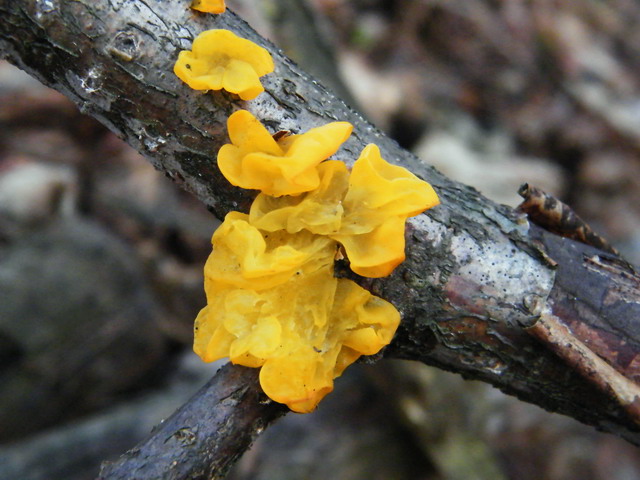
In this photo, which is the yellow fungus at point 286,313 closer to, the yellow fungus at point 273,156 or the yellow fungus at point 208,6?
the yellow fungus at point 273,156

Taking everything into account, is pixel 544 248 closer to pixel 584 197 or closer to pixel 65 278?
pixel 65 278

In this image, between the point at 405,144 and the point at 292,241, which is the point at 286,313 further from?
the point at 405,144

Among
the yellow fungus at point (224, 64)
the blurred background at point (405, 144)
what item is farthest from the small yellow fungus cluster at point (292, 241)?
the blurred background at point (405, 144)

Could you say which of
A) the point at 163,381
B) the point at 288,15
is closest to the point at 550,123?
the point at 288,15

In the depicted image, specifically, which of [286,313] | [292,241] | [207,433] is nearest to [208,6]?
[292,241]

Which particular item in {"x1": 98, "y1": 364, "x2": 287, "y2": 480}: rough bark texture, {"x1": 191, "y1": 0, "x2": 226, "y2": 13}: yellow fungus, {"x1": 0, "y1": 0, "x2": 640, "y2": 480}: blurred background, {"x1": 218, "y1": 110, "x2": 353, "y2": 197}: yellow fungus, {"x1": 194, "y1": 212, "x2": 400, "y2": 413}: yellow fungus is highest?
{"x1": 191, "y1": 0, "x2": 226, "y2": 13}: yellow fungus

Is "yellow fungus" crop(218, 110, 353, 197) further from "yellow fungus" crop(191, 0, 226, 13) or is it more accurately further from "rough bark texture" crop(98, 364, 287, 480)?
"rough bark texture" crop(98, 364, 287, 480)

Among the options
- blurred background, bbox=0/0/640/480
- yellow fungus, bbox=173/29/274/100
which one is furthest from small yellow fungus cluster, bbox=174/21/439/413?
blurred background, bbox=0/0/640/480
